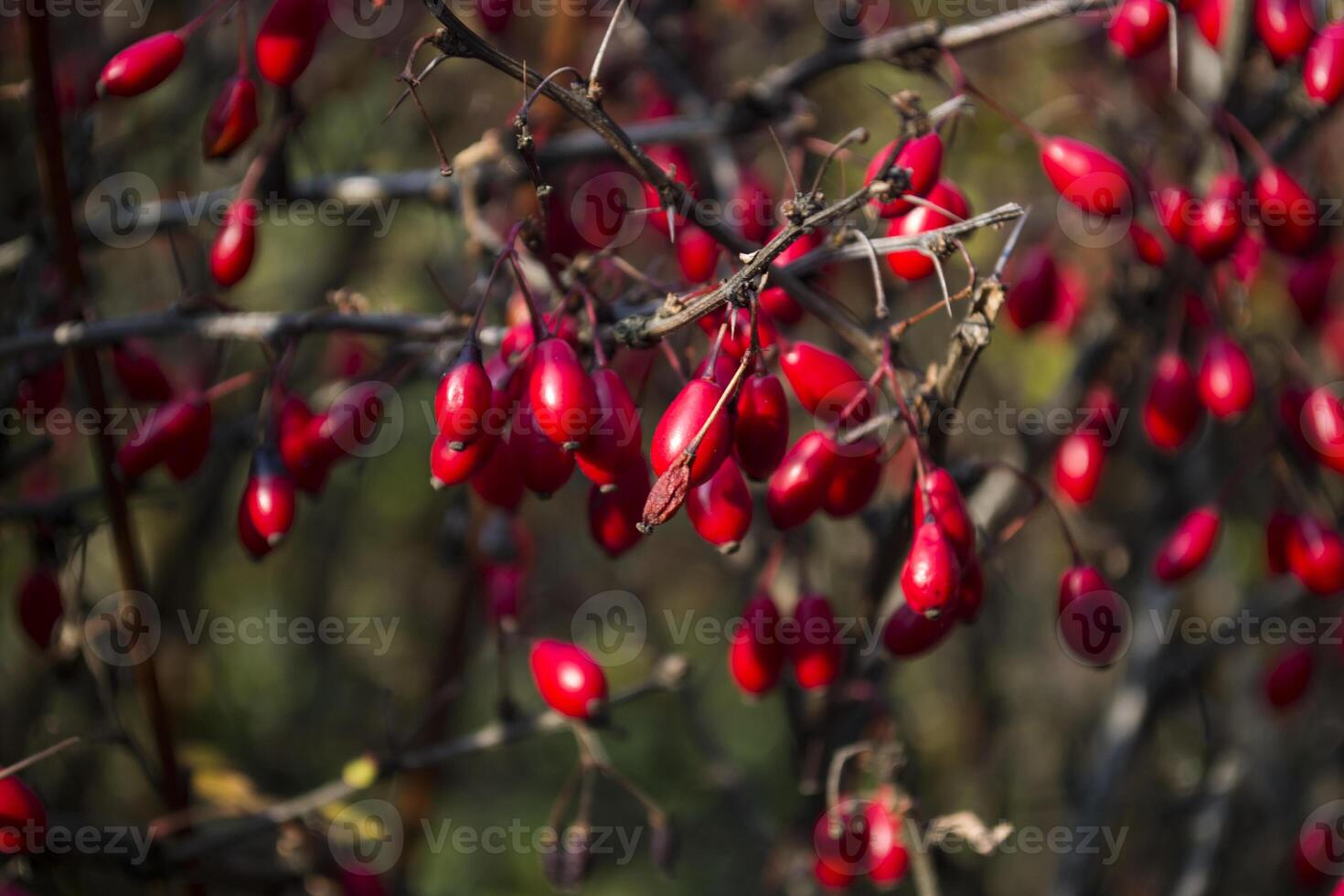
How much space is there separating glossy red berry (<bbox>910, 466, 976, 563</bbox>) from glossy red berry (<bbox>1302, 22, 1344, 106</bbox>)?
90cm

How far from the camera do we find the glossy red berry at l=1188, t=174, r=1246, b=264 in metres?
1.60

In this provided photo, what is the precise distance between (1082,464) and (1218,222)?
0.43 m

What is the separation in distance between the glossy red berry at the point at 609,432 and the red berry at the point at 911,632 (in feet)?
1.30

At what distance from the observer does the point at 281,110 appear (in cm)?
166

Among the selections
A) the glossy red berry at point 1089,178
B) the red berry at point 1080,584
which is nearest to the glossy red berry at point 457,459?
the red berry at point 1080,584

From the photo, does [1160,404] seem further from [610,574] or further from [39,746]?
[610,574]

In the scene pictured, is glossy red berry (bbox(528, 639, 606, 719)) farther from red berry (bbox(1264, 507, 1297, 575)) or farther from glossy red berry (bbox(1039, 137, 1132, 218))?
red berry (bbox(1264, 507, 1297, 575))

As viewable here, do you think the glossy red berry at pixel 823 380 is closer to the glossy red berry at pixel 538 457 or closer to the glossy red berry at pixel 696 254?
the glossy red berry at pixel 538 457

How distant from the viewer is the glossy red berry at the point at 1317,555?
1717 millimetres

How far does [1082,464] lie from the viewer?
1833 mm

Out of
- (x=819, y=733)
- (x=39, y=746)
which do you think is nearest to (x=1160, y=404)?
(x=819, y=733)

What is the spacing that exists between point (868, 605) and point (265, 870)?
1096 mm

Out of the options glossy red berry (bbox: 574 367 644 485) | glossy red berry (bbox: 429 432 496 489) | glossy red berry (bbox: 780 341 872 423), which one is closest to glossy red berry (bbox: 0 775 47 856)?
glossy red berry (bbox: 429 432 496 489)

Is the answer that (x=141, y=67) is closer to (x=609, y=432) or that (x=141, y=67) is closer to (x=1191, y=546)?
(x=609, y=432)
